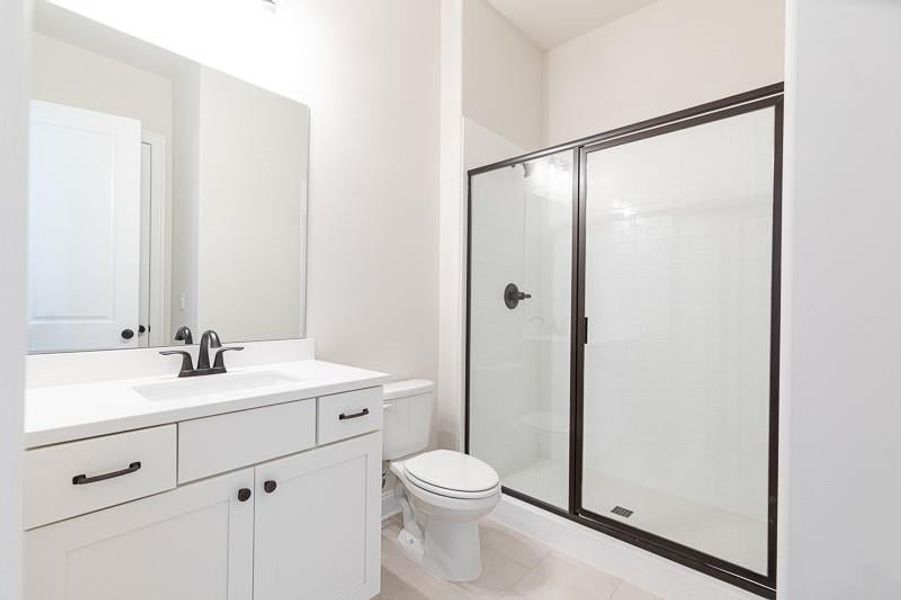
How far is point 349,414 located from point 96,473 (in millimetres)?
610

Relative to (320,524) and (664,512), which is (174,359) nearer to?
(320,524)

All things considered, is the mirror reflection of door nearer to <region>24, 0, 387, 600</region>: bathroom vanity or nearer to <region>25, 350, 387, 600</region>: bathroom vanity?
<region>24, 0, 387, 600</region>: bathroom vanity

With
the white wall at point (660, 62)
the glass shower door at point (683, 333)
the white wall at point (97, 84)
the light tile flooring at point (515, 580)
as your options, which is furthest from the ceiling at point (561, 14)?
the light tile flooring at point (515, 580)

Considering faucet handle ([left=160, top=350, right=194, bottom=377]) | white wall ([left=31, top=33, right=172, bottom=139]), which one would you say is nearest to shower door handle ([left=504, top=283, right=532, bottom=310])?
faucet handle ([left=160, top=350, right=194, bottom=377])

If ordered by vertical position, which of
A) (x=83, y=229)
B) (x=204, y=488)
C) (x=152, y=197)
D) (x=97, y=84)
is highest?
(x=97, y=84)

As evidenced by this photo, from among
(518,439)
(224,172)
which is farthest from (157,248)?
(518,439)

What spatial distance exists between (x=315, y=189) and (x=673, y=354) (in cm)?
183

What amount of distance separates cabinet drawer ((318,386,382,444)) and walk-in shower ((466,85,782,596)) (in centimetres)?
103

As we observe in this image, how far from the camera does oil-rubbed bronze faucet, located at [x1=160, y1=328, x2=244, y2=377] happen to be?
1.36m

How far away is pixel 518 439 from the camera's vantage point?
2381 millimetres

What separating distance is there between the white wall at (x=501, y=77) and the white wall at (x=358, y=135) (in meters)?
0.20

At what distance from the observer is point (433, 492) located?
158 centimetres

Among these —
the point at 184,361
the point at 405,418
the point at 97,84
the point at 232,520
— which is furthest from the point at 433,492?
the point at 97,84

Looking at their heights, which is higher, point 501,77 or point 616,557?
point 501,77
